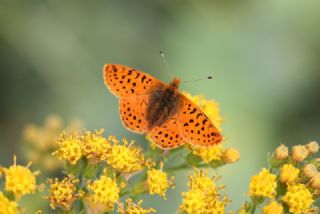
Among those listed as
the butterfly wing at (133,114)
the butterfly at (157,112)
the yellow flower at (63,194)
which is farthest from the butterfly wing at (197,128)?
the yellow flower at (63,194)

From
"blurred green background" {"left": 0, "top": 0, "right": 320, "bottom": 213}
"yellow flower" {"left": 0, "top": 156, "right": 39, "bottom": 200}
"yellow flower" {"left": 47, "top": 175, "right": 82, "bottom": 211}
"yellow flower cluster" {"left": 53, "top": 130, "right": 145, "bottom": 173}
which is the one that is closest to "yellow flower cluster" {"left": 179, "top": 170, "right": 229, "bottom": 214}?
"yellow flower cluster" {"left": 53, "top": 130, "right": 145, "bottom": 173}

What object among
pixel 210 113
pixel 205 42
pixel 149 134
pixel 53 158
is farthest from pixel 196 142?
pixel 205 42

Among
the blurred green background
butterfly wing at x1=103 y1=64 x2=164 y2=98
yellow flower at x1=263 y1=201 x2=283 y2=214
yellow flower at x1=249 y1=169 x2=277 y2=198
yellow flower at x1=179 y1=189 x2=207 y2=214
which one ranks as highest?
the blurred green background

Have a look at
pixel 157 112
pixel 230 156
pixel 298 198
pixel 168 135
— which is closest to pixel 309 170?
pixel 298 198

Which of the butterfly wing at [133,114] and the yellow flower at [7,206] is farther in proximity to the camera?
the butterfly wing at [133,114]

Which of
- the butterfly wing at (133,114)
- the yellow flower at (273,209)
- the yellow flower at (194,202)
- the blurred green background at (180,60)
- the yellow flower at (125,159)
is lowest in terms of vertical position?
the yellow flower at (273,209)

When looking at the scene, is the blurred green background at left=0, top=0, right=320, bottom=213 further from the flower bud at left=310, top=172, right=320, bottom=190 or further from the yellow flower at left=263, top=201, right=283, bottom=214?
the yellow flower at left=263, top=201, right=283, bottom=214

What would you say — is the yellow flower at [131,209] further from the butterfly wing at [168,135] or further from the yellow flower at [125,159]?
the butterfly wing at [168,135]
